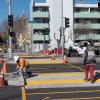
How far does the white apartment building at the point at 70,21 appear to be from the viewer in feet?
Result: 280

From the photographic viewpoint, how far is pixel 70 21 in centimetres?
8581

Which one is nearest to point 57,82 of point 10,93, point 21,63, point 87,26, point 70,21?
point 21,63

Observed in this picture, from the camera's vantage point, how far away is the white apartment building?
3356 inches

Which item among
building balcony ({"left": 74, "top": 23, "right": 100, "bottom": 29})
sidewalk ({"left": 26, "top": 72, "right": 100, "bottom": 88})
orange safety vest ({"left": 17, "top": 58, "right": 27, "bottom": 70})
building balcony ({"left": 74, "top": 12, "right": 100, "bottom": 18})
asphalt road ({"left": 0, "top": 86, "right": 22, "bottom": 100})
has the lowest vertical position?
sidewalk ({"left": 26, "top": 72, "right": 100, "bottom": 88})

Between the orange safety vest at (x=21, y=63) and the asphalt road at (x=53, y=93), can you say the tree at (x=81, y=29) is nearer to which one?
the orange safety vest at (x=21, y=63)

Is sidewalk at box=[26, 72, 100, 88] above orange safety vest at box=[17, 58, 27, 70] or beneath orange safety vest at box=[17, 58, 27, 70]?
beneath

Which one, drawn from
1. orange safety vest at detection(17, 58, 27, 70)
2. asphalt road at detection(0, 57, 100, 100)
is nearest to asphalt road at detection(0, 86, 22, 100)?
asphalt road at detection(0, 57, 100, 100)

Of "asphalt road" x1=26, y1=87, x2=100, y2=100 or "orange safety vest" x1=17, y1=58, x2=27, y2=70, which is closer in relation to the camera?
"asphalt road" x1=26, y1=87, x2=100, y2=100

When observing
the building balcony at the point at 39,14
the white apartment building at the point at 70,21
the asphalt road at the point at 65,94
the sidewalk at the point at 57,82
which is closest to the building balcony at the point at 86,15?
the white apartment building at the point at 70,21

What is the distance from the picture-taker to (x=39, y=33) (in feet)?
297

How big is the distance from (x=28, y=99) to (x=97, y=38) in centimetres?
7415

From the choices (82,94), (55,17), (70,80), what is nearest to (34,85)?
(70,80)

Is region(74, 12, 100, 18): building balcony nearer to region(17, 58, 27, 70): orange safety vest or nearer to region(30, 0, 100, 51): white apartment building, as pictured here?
region(30, 0, 100, 51): white apartment building

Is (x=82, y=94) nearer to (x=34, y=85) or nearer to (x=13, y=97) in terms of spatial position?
(x=13, y=97)
